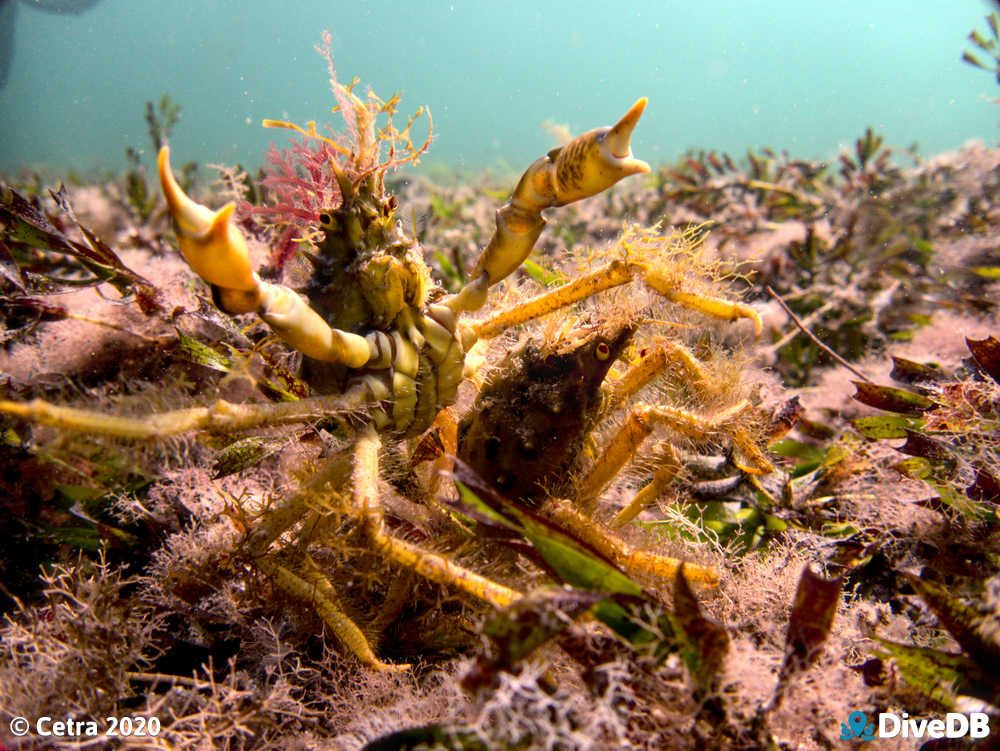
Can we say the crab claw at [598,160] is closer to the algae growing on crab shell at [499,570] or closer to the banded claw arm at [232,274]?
the algae growing on crab shell at [499,570]

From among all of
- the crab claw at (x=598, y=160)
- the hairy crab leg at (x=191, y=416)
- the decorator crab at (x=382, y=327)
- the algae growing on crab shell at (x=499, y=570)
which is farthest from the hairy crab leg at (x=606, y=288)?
the hairy crab leg at (x=191, y=416)

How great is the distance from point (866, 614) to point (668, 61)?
408 ft

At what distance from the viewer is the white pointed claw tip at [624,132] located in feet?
3.90

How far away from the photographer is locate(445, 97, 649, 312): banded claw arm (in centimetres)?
125

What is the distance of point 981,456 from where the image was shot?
1658 mm

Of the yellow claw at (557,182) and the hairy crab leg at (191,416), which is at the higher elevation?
the yellow claw at (557,182)

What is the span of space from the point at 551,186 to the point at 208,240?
865 mm

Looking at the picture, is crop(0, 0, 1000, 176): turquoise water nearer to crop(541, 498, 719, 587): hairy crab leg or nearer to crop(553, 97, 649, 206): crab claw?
crop(553, 97, 649, 206): crab claw

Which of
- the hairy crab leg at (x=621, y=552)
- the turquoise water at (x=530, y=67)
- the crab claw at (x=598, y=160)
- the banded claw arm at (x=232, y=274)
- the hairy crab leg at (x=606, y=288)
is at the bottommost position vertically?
the hairy crab leg at (x=621, y=552)

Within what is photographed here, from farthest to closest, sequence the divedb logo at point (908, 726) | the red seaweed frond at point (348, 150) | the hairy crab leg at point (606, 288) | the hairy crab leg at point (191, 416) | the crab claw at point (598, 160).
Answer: the hairy crab leg at point (606, 288), the red seaweed frond at point (348, 150), the crab claw at point (598, 160), the divedb logo at point (908, 726), the hairy crab leg at point (191, 416)

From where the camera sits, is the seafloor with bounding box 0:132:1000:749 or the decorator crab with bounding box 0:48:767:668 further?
the decorator crab with bounding box 0:48:767:668

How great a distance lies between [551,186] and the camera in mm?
1343

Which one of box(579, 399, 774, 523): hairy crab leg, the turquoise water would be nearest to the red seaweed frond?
box(579, 399, 774, 523): hairy crab leg

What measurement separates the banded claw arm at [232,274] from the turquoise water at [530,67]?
242ft
